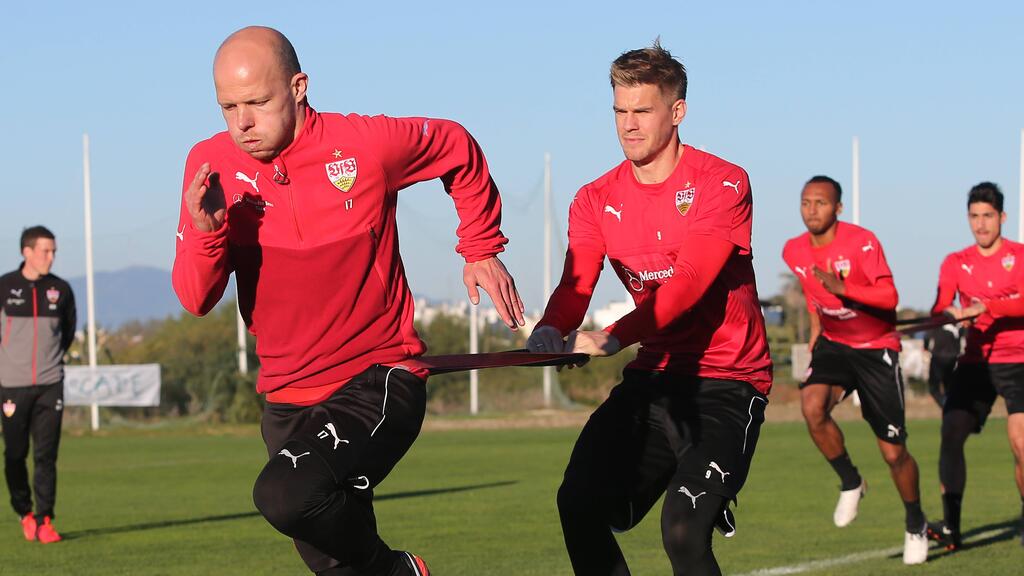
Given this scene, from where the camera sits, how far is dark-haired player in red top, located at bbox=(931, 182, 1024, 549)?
37.9ft

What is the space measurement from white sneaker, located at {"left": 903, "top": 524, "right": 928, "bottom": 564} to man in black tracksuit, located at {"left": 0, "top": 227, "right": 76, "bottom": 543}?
7044 mm

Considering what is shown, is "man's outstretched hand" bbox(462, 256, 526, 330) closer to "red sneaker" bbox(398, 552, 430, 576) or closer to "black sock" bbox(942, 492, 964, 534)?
"red sneaker" bbox(398, 552, 430, 576)

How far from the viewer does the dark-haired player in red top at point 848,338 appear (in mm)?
11047

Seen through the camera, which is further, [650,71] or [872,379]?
[872,379]

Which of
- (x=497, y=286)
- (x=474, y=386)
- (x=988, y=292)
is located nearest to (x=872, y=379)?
(x=988, y=292)

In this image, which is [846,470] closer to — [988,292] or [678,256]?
[988,292]

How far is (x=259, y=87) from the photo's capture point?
5637 millimetres

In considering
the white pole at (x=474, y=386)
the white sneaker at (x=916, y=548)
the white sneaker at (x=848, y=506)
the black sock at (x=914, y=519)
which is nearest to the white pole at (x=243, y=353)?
the white pole at (x=474, y=386)

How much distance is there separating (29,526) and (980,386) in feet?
26.0

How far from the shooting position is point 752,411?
21.8 feet

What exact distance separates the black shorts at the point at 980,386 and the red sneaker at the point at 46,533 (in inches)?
291

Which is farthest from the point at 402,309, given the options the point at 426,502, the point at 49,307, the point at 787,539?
the point at 426,502

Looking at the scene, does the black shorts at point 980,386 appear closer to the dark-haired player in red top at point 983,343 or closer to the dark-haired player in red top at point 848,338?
the dark-haired player in red top at point 983,343

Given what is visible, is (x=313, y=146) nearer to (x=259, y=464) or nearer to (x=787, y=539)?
(x=787, y=539)
